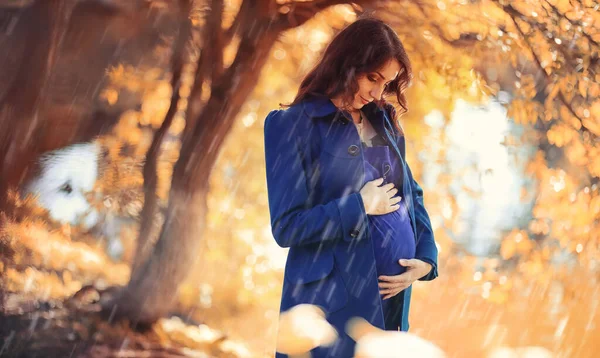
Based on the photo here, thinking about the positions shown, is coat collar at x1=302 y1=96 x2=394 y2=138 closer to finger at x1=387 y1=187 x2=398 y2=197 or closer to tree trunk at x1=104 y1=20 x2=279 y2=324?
finger at x1=387 y1=187 x2=398 y2=197

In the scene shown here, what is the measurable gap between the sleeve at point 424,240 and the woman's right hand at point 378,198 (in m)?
0.23

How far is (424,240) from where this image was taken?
7.70 feet

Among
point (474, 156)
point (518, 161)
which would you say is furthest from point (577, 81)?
point (474, 156)

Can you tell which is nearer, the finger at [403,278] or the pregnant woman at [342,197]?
the pregnant woman at [342,197]

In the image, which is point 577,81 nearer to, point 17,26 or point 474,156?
point 474,156

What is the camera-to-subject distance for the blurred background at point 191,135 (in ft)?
17.5

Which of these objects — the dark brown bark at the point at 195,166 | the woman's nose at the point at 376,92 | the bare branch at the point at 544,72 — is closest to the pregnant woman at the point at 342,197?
the woman's nose at the point at 376,92

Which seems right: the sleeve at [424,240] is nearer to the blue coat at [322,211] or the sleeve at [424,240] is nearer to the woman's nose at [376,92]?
the blue coat at [322,211]

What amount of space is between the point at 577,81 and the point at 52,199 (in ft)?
16.1

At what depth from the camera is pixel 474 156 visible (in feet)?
24.7

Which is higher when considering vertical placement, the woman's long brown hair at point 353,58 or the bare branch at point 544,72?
the woman's long brown hair at point 353,58

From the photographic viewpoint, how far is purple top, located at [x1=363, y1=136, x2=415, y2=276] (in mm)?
2160

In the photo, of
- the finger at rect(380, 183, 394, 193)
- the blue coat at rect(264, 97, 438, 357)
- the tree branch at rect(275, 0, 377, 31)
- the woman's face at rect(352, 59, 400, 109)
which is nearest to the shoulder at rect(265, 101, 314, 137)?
the blue coat at rect(264, 97, 438, 357)

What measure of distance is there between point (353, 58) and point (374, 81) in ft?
0.33
